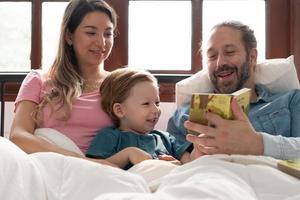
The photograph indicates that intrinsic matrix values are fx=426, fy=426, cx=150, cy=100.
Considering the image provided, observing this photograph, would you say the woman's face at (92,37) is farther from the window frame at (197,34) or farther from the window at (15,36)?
the window at (15,36)

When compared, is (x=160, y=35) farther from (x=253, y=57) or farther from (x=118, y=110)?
(x=118, y=110)

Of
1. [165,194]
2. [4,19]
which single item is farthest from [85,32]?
[4,19]

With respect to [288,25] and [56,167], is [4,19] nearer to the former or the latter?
[288,25]

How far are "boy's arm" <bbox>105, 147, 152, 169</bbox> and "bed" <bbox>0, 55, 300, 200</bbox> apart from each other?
23 centimetres

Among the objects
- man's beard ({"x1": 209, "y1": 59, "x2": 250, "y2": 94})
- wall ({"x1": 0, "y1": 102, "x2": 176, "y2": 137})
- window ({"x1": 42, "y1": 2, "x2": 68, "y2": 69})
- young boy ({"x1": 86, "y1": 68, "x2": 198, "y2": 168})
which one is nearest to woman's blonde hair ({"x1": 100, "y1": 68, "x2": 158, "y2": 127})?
young boy ({"x1": 86, "y1": 68, "x2": 198, "y2": 168})

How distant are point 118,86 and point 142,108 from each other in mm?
124

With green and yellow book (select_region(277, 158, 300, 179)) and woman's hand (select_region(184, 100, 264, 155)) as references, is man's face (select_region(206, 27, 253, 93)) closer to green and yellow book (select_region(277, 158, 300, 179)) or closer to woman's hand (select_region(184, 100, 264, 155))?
woman's hand (select_region(184, 100, 264, 155))

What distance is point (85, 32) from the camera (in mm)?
1619

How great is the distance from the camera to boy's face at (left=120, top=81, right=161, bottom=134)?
1.43 meters

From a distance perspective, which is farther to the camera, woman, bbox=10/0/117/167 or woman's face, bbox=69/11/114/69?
woman's face, bbox=69/11/114/69

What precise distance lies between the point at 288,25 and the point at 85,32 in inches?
52.3

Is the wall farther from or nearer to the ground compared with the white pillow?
nearer to the ground

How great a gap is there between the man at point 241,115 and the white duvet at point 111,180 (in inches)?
6.1

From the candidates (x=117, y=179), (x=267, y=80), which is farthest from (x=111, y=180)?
(x=267, y=80)
